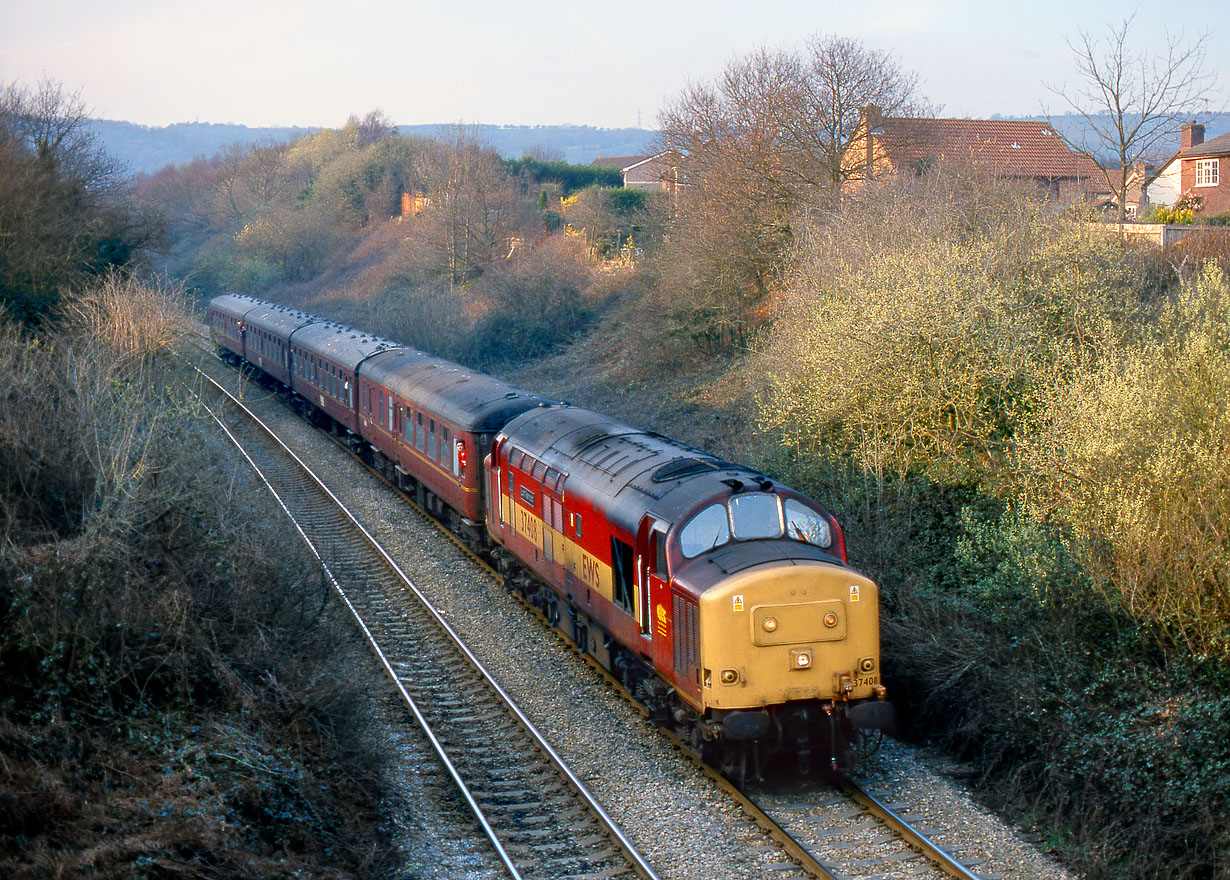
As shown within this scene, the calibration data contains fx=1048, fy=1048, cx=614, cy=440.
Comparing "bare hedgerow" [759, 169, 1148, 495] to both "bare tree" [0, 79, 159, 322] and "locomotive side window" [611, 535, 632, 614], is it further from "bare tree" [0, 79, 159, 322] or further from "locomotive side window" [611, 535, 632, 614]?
"bare tree" [0, 79, 159, 322]

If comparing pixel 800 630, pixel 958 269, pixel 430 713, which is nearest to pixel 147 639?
pixel 430 713

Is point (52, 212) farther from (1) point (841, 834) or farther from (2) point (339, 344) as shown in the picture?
(1) point (841, 834)

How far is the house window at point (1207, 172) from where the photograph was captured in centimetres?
3475

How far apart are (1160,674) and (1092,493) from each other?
2.15m

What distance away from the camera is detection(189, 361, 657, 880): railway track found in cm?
909

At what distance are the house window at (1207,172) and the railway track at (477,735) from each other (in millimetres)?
30577

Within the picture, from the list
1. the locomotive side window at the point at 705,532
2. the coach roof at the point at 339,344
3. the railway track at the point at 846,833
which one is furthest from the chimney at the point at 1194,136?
the railway track at the point at 846,833

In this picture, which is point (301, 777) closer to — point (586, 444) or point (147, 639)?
point (147, 639)

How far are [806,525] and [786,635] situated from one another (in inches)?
57.2

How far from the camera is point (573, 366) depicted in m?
36.8

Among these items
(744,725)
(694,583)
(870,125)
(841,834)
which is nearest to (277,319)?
(870,125)

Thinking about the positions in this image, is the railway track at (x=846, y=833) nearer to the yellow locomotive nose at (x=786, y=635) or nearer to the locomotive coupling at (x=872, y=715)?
the locomotive coupling at (x=872, y=715)

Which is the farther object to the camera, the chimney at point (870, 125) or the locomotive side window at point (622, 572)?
the chimney at point (870, 125)

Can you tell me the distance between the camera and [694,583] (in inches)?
395
